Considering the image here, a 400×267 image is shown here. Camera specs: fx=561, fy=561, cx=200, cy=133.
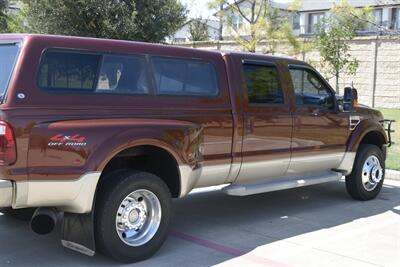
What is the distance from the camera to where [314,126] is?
7.11 m

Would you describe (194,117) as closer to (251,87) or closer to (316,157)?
(251,87)

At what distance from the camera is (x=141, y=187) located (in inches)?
200

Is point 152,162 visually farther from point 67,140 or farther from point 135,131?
point 67,140

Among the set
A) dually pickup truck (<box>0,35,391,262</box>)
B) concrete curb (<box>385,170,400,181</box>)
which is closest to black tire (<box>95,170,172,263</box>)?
dually pickup truck (<box>0,35,391,262</box>)

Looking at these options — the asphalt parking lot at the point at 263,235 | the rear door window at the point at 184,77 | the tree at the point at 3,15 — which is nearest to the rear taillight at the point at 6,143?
the asphalt parking lot at the point at 263,235

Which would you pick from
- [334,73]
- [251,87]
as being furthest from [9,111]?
[334,73]

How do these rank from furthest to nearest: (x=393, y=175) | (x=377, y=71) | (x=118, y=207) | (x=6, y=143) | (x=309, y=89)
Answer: (x=377, y=71) → (x=393, y=175) → (x=309, y=89) → (x=118, y=207) → (x=6, y=143)

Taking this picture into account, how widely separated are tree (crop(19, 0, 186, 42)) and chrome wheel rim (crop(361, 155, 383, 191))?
7.49 meters

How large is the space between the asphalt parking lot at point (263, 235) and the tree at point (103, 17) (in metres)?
6.73

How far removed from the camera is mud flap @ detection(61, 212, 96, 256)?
15.7 feet

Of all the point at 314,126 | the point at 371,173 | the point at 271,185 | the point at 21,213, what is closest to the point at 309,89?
the point at 314,126

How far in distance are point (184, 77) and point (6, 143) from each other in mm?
2088

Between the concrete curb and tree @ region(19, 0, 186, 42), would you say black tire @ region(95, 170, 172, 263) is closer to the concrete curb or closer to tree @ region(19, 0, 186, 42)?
the concrete curb

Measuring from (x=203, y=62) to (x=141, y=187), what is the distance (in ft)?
5.37
